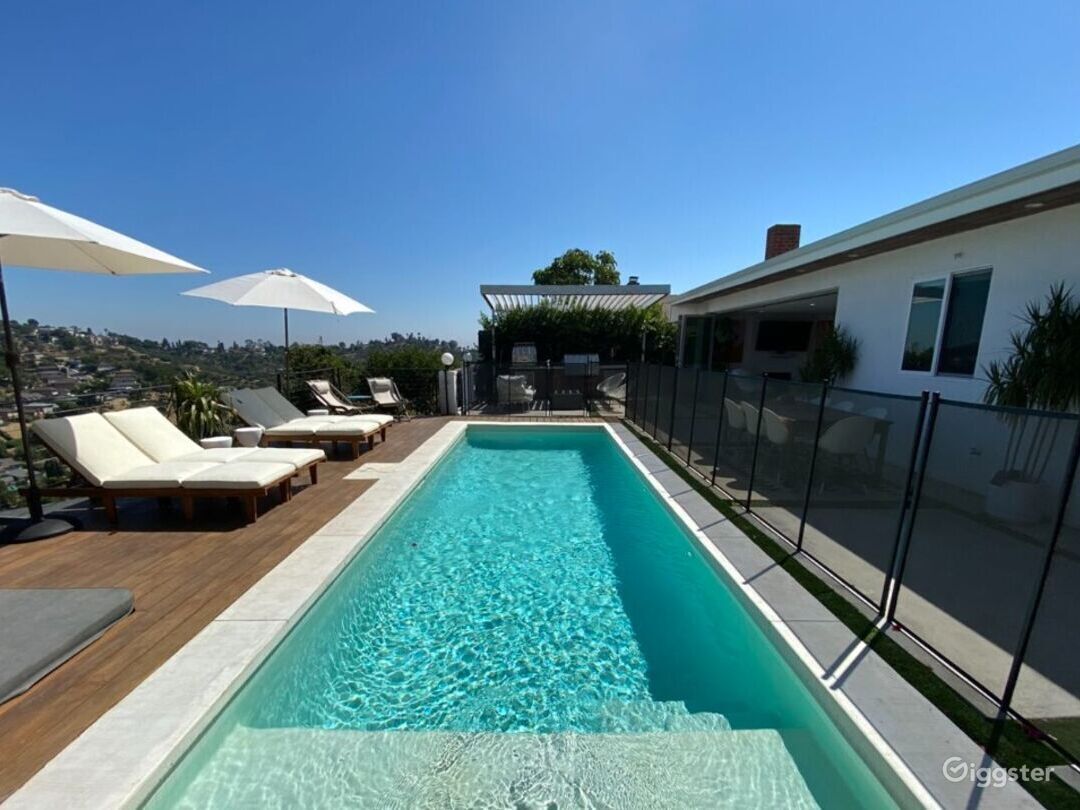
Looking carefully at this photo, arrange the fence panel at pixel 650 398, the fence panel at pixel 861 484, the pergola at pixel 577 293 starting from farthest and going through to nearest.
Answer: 1. the pergola at pixel 577 293
2. the fence panel at pixel 650 398
3. the fence panel at pixel 861 484

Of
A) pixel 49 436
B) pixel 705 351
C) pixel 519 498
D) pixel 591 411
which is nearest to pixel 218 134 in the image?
pixel 49 436

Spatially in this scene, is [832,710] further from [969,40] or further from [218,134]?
[218,134]

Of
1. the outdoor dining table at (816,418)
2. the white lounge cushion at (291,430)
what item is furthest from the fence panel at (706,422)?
the white lounge cushion at (291,430)

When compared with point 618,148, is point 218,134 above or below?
below

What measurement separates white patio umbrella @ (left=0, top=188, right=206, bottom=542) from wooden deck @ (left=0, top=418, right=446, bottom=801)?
0.48 m

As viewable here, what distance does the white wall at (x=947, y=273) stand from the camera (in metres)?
4.57

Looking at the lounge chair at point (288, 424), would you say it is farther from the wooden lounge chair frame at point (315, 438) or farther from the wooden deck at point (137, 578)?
the wooden deck at point (137, 578)

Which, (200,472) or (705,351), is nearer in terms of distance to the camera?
(200,472)

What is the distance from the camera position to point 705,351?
15.0 metres

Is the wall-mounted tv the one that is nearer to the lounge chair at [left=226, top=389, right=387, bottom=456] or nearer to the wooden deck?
the lounge chair at [left=226, top=389, right=387, bottom=456]

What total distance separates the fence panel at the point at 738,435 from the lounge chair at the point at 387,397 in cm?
750

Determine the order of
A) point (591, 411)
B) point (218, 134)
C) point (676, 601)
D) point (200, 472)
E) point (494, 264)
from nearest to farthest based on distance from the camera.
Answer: point (676, 601)
point (200, 472)
point (218, 134)
point (591, 411)
point (494, 264)

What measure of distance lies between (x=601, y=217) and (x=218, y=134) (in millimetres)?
10410

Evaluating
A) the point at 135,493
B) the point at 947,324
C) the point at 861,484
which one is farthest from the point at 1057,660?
the point at 135,493
